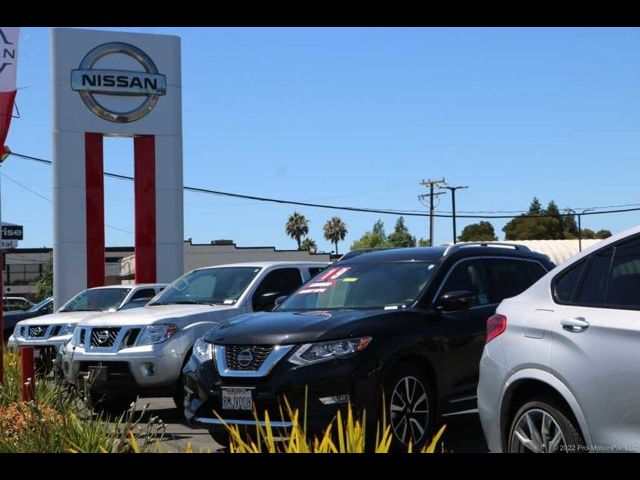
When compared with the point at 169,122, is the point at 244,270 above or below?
below

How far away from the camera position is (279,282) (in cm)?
1025

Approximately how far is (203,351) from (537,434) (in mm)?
3155

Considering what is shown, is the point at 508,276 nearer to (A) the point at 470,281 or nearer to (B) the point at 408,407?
(A) the point at 470,281

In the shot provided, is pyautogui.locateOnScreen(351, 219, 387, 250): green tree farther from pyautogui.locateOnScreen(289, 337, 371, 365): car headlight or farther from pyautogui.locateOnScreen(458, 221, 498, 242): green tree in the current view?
pyautogui.locateOnScreen(289, 337, 371, 365): car headlight

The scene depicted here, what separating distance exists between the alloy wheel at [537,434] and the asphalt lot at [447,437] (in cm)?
169

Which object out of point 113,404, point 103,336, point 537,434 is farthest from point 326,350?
point 113,404

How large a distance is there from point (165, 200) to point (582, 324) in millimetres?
21300

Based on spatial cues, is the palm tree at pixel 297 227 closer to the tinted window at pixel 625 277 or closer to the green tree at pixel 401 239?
the green tree at pixel 401 239

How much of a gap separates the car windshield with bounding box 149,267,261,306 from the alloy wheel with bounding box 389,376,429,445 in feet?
11.7

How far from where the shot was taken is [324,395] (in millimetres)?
6090

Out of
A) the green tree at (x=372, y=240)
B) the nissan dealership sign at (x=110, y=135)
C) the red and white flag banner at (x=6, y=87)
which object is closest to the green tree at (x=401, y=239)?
the green tree at (x=372, y=240)
